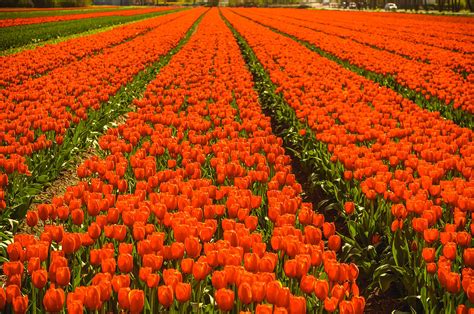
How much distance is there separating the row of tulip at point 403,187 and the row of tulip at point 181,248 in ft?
1.76

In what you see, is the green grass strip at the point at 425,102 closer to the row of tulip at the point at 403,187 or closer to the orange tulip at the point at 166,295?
the row of tulip at the point at 403,187

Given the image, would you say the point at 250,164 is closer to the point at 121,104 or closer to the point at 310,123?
the point at 310,123

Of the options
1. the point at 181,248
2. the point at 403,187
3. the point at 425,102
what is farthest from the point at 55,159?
the point at 425,102

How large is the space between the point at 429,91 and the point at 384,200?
7.11 meters

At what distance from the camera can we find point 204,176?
5.65 meters

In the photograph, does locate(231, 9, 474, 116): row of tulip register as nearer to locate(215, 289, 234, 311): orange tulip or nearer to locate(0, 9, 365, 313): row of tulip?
locate(0, 9, 365, 313): row of tulip

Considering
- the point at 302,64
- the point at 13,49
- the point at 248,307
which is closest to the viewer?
the point at 248,307

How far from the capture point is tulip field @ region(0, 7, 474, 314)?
289 centimetres

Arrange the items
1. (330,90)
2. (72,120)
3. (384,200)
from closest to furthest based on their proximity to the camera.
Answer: (384,200)
(72,120)
(330,90)

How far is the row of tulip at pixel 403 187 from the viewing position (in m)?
3.40

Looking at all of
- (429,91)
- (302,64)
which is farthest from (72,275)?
(302,64)

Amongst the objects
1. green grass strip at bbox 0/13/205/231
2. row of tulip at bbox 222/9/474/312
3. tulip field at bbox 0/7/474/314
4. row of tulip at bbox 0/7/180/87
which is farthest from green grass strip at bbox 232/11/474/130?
row of tulip at bbox 0/7/180/87

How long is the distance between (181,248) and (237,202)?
1048mm

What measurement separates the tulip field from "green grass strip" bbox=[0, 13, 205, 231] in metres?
0.03
